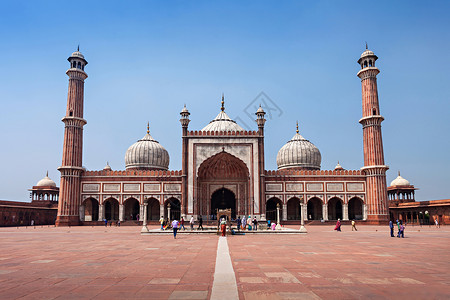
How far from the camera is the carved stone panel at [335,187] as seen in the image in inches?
1553

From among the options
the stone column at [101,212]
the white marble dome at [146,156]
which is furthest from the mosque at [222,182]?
the white marble dome at [146,156]

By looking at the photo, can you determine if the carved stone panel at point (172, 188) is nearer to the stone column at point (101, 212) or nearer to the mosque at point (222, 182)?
the mosque at point (222, 182)

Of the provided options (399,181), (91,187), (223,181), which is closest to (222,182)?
(223,181)

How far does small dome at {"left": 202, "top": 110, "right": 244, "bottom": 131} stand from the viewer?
42562 mm

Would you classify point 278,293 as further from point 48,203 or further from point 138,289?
point 48,203

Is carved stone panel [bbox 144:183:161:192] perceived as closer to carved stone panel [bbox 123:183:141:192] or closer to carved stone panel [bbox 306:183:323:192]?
carved stone panel [bbox 123:183:141:192]

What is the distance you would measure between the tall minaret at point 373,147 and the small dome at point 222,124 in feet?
45.8

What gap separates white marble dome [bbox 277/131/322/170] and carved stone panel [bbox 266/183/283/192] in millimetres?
7695

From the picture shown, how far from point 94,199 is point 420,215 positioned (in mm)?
36431

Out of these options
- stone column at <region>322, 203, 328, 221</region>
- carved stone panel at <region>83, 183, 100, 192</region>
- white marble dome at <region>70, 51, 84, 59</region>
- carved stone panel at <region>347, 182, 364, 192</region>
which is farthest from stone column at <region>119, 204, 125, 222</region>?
carved stone panel at <region>347, 182, 364, 192</region>

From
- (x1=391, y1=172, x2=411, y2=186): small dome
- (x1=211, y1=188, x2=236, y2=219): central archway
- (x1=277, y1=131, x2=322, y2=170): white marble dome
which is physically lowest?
(x1=211, y1=188, x2=236, y2=219): central archway

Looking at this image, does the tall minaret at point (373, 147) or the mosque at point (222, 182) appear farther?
the tall minaret at point (373, 147)

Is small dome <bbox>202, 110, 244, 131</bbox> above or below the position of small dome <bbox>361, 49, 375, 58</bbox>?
below

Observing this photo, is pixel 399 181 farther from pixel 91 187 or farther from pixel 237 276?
pixel 237 276
